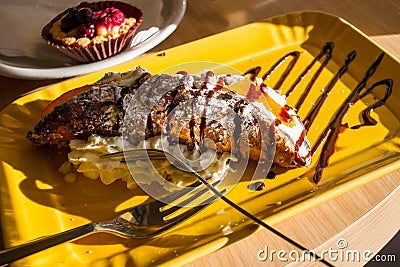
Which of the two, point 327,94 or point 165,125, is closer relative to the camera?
point 165,125

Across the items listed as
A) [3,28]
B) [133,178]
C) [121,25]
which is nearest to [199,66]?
[121,25]

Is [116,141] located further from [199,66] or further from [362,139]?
[362,139]

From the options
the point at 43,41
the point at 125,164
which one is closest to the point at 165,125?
the point at 125,164

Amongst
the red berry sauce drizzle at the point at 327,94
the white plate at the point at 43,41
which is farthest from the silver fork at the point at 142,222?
the white plate at the point at 43,41

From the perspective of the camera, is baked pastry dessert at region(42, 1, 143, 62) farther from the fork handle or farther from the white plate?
the fork handle

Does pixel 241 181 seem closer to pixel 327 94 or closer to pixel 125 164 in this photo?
pixel 125 164

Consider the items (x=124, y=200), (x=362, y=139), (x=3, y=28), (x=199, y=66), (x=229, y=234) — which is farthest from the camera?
A: (x=3, y=28)

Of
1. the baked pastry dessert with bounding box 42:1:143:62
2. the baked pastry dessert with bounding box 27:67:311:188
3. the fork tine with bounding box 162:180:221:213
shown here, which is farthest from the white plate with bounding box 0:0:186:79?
the fork tine with bounding box 162:180:221:213
